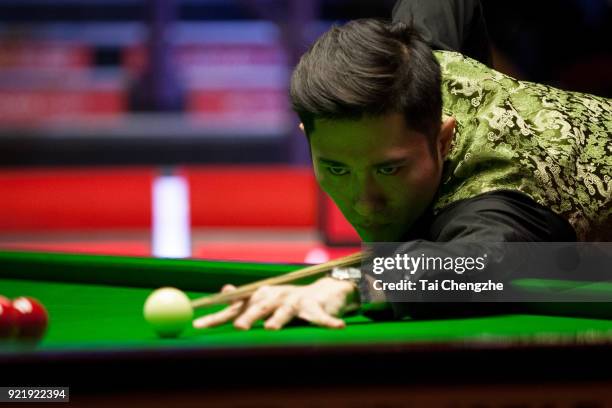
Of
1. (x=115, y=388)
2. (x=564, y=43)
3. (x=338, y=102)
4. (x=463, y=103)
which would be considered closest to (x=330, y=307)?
(x=338, y=102)

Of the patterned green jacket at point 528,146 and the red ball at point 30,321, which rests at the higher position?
the patterned green jacket at point 528,146

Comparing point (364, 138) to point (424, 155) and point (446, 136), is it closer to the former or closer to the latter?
point (424, 155)

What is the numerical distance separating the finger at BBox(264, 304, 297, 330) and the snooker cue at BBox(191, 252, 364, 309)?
0.34 feet

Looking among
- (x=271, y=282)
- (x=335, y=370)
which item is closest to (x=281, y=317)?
(x=271, y=282)

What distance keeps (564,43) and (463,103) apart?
3.90 metres

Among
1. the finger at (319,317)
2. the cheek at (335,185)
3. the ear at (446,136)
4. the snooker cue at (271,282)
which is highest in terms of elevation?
the ear at (446,136)

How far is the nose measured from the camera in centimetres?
225

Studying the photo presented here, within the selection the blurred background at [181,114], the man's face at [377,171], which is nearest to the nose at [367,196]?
the man's face at [377,171]

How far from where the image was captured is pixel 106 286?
281 centimetres

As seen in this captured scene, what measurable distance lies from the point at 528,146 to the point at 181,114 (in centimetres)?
797

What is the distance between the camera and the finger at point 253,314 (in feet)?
6.41

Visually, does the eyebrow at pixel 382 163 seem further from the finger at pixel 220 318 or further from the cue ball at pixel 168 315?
the cue ball at pixel 168 315

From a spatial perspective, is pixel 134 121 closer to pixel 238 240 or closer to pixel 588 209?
pixel 238 240

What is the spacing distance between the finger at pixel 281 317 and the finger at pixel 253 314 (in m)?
0.02
